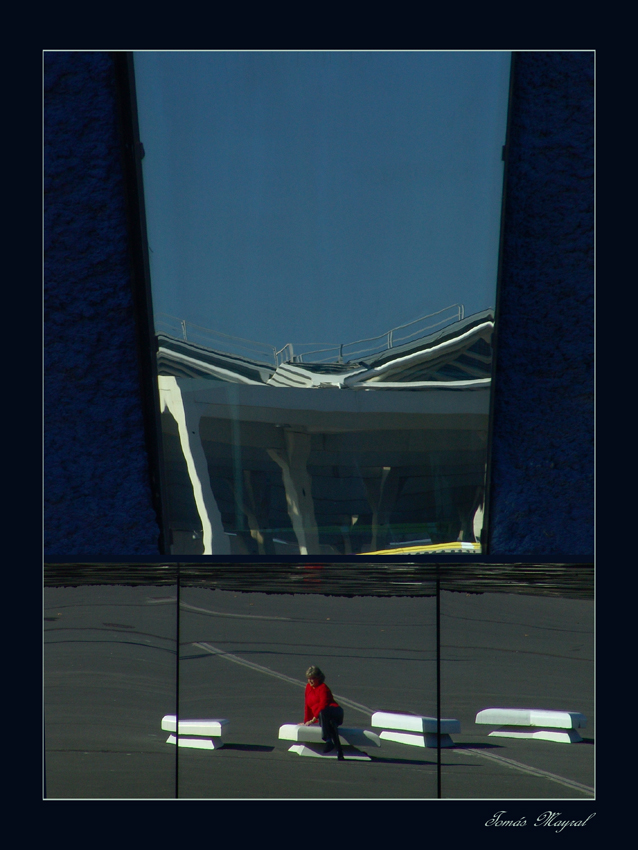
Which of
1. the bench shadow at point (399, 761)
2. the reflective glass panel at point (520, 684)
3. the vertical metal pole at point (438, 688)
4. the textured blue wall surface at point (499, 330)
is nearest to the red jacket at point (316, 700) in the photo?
the bench shadow at point (399, 761)

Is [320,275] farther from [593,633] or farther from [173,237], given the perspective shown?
[593,633]

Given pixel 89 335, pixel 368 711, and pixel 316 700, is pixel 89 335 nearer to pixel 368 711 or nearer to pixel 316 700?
pixel 316 700

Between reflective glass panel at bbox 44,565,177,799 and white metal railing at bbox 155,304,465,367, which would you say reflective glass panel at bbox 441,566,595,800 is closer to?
white metal railing at bbox 155,304,465,367

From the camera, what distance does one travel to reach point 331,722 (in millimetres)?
5969

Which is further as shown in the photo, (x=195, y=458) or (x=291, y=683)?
(x=195, y=458)

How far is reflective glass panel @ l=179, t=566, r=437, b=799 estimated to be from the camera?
604 cm

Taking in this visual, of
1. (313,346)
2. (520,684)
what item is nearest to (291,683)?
(520,684)

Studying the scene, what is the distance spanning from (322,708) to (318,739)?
0.87ft

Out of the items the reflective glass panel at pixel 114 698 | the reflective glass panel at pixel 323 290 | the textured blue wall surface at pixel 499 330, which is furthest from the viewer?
the reflective glass panel at pixel 114 698

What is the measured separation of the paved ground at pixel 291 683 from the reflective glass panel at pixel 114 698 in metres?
0.01

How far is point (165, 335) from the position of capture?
616cm

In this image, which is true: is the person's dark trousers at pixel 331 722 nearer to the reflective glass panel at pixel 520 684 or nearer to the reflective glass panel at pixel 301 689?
the reflective glass panel at pixel 301 689

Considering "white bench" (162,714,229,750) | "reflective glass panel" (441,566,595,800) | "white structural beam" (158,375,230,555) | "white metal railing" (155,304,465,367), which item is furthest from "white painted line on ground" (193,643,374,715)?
"white metal railing" (155,304,465,367)

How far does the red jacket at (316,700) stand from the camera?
19.7 feet
